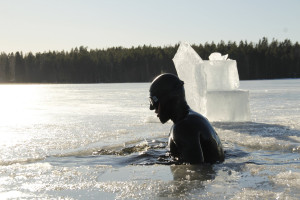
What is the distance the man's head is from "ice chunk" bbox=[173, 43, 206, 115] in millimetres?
6066

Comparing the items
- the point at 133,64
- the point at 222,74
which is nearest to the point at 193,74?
the point at 222,74

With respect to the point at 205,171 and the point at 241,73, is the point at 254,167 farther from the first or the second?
the point at 241,73

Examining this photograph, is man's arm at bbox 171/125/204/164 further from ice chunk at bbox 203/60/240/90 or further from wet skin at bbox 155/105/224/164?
ice chunk at bbox 203/60/240/90

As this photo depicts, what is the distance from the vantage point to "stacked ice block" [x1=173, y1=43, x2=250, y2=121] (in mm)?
10883

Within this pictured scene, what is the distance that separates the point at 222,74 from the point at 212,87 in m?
0.47

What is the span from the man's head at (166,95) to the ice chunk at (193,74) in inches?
239

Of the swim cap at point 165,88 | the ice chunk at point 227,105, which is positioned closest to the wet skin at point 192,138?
the swim cap at point 165,88

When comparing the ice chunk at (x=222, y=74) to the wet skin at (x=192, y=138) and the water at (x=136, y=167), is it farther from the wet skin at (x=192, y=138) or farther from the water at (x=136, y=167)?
the wet skin at (x=192, y=138)

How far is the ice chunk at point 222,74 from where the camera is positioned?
12086 mm

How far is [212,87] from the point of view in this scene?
40.0 feet

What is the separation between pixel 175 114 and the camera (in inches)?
188

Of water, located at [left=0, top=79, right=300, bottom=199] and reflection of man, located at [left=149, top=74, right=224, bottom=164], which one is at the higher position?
reflection of man, located at [left=149, top=74, right=224, bottom=164]

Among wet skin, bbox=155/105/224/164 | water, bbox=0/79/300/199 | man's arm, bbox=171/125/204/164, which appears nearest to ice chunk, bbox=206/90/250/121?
water, bbox=0/79/300/199

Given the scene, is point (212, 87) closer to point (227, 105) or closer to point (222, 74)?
point (222, 74)
